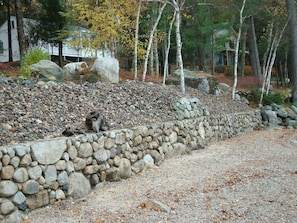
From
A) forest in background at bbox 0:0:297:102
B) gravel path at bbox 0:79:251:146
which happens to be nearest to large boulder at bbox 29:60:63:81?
gravel path at bbox 0:79:251:146

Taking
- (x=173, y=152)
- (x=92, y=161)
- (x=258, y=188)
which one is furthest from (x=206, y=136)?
(x=92, y=161)

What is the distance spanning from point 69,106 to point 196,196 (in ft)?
8.90

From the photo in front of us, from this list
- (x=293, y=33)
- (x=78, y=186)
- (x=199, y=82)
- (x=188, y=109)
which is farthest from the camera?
(x=293, y=33)

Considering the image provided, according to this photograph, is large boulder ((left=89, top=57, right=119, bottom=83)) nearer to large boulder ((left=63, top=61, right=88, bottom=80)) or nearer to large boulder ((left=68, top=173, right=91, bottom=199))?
large boulder ((left=63, top=61, right=88, bottom=80))

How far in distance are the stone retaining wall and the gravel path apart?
0.32 meters

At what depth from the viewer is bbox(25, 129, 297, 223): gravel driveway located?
143 inches

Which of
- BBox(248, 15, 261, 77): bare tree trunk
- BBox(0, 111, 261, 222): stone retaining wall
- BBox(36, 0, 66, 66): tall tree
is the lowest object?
BBox(0, 111, 261, 222): stone retaining wall

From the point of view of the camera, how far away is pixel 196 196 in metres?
4.31

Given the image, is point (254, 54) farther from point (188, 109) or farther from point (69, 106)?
point (69, 106)

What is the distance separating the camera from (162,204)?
389 centimetres

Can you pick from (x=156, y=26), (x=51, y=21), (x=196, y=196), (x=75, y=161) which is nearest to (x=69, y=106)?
(x=75, y=161)

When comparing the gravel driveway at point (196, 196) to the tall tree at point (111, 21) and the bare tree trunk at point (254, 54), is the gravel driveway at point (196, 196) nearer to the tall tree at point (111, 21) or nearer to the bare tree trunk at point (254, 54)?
the tall tree at point (111, 21)

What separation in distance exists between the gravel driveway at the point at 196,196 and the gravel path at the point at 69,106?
1.05m

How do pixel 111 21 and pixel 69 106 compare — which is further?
pixel 111 21
